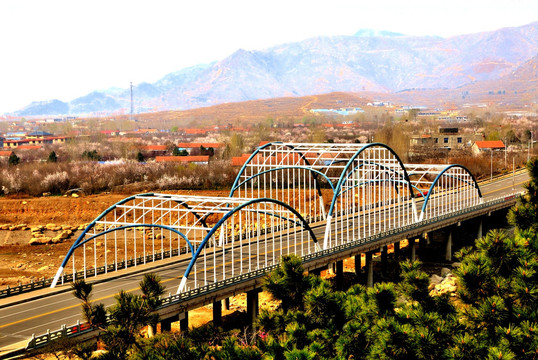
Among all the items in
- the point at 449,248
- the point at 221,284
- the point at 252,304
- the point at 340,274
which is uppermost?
the point at 221,284

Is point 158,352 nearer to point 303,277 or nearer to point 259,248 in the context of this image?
point 303,277

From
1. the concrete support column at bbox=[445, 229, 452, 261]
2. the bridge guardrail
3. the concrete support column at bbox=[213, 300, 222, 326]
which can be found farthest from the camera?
the concrete support column at bbox=[445, 229, 452, 261]

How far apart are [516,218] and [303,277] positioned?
9731 mm

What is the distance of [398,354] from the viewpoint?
1628 cm

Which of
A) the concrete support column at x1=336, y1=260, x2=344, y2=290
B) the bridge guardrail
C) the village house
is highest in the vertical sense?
the bridge guardrail

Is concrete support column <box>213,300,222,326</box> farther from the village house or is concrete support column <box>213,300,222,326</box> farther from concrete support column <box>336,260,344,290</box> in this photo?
the village house

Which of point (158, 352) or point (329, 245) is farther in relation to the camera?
point (329, 245)

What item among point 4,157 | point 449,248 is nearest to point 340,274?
point 449,248

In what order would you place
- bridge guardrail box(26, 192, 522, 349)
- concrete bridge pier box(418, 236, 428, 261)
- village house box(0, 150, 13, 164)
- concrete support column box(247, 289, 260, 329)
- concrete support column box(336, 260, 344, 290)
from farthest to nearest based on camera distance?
village house box(0, 150, 13, 164) < concrete bridge pier box(418, 236, 428, 261) < concrete support column box(336, 260, 344, 290) < concrete support column box(247, 289, 260, 329) < bridge guardrail box(26, 192, 522, 349)

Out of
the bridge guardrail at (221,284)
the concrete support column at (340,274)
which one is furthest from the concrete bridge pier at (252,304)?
the concrete support column at (340,274)

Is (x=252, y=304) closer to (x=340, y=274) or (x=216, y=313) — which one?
(x=216, y=313)

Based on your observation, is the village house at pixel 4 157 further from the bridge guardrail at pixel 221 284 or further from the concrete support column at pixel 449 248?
the bridge guardrail at pixel 221 284

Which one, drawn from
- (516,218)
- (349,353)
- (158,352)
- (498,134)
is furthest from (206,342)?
(498,134)

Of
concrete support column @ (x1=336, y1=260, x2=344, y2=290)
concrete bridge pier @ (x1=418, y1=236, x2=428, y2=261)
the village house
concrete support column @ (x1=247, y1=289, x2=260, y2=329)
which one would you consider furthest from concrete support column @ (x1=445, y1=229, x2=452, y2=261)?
the village house
